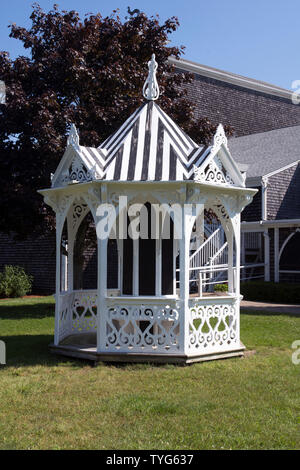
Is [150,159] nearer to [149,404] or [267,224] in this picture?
[149,404]

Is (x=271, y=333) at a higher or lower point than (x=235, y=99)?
lower

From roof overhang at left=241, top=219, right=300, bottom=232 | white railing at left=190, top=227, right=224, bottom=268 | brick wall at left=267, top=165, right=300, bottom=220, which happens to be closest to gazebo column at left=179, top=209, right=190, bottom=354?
white railing at left=190, top=227, right=224, bottom=268

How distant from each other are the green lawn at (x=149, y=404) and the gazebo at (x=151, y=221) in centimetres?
44

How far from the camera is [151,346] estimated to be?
907 cm

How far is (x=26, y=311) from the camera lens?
16.7m

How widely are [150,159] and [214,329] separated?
3.15m

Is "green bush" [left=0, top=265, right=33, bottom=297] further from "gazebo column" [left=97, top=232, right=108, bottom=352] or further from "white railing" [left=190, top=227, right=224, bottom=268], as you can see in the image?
"gazebo column" [left=97, top=232, right=108, bottom=352]

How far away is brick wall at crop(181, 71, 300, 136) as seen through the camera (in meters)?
31.2

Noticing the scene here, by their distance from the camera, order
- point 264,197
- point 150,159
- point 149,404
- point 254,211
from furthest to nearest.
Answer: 1. point 254,211
2. point 264,197
3. point 150,159
4. point 149,404

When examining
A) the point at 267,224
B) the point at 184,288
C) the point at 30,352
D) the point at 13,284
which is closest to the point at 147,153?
the point at 184,288

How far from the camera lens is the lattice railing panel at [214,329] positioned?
29.9ft

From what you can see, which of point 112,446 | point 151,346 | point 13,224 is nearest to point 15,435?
point 112,446

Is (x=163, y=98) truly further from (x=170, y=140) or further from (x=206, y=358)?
(x=206, y=358)

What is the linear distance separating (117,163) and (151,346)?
315cm
